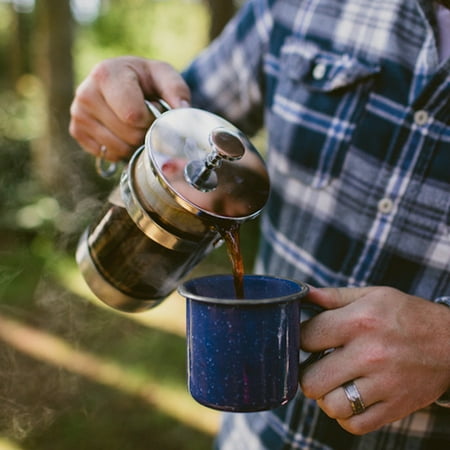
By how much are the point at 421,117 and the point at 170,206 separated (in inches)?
21.6

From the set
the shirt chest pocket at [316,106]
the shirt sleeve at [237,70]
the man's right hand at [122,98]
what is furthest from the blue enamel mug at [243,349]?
the shirt sleeve at [237,70]

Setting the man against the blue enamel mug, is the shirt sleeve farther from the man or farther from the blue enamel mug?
the blue enamel mug

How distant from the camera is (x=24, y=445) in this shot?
2.79 m

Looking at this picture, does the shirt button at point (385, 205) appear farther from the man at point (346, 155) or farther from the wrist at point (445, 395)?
the wrist at point (445, 395)

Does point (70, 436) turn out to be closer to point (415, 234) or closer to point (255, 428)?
point (255, 428)

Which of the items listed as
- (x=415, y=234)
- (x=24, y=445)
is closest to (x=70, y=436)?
(x=24, y=445)

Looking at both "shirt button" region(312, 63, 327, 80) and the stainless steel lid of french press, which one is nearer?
the stainless steel lid of french press

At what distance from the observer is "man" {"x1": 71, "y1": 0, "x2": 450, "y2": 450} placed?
1129 mm

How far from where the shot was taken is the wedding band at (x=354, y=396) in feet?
2.84

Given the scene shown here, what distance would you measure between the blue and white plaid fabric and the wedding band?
355mm

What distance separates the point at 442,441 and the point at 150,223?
0.74 m

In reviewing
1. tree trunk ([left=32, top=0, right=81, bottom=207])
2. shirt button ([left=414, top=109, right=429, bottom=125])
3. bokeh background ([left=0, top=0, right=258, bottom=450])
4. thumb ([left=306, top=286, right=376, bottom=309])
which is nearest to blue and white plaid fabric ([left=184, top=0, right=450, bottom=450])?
shirt button ([left=414, top=109, right=429, bottom=125])

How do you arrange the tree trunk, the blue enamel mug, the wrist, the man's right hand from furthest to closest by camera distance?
the tree trunk < the man's right hand < the wrist < the blue enamel mug

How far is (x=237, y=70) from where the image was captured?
4.96 feet
